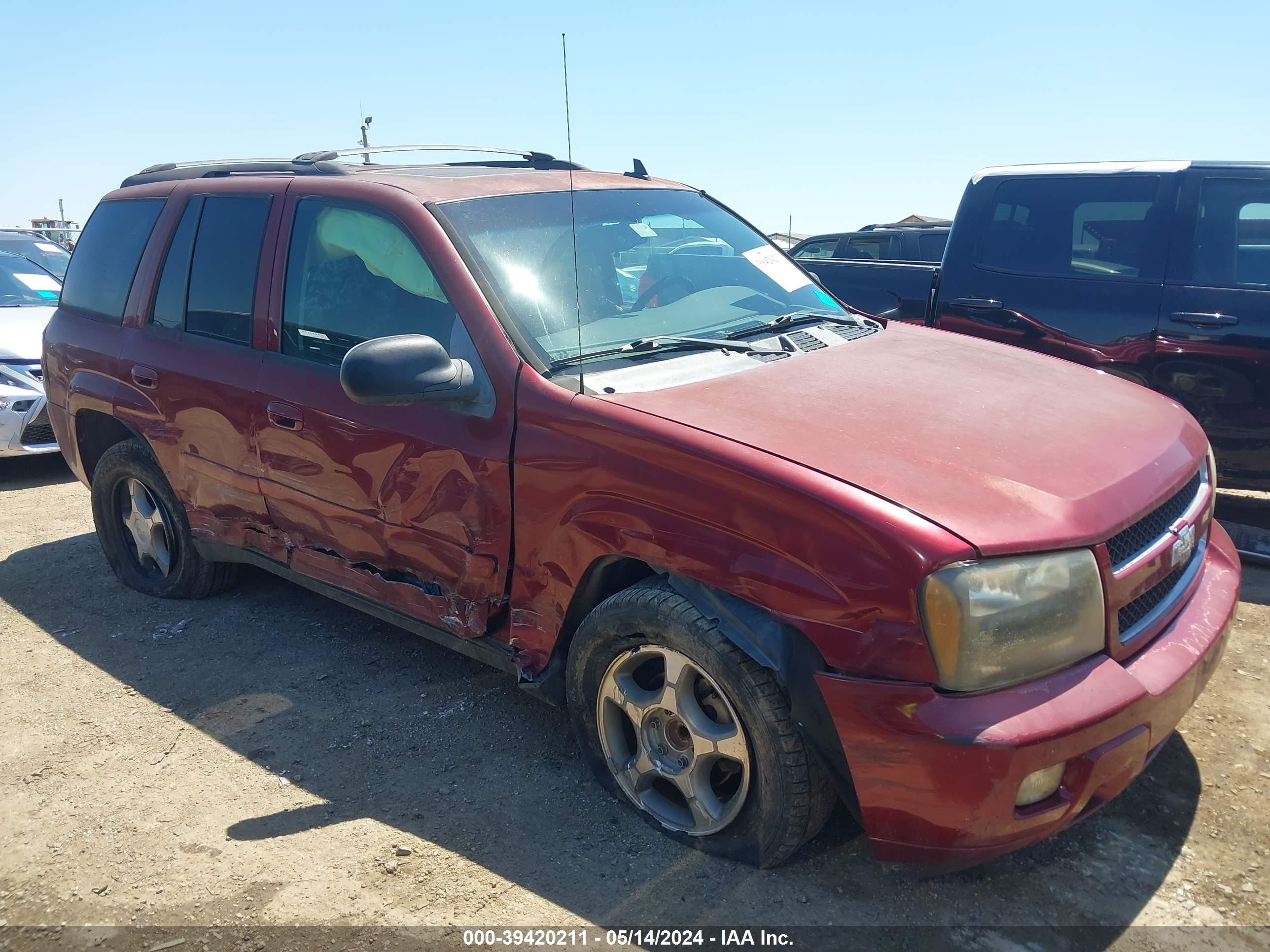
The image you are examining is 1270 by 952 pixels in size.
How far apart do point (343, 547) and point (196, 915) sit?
126cm

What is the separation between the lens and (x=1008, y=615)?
2105 mm

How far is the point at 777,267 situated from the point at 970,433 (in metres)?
1.51

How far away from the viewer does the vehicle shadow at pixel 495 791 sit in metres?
2.45

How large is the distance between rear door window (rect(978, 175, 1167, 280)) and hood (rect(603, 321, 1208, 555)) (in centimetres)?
212

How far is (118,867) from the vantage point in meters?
2.71

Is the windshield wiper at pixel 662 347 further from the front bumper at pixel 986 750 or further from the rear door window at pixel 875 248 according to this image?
the rear door window at pixel 875 248

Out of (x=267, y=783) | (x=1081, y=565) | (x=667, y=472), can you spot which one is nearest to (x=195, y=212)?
(x=267, y=783)

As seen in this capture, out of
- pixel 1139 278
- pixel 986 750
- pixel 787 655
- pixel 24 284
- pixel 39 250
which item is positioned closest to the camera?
pixel 986 750

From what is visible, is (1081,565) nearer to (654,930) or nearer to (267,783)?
(654,930)

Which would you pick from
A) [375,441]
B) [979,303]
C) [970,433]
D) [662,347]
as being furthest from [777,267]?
[979,303]

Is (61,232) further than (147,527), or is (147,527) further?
(61,232)

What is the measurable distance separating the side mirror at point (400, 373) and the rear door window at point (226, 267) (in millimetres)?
1208

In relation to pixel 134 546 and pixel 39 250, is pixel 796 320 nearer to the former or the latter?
pixel 134 546

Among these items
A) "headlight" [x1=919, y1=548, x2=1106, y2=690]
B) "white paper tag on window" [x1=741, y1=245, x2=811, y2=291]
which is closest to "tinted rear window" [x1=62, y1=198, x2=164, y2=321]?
"white paper tag on window" [x1=741, y1=245, x2=811, y2=291]
